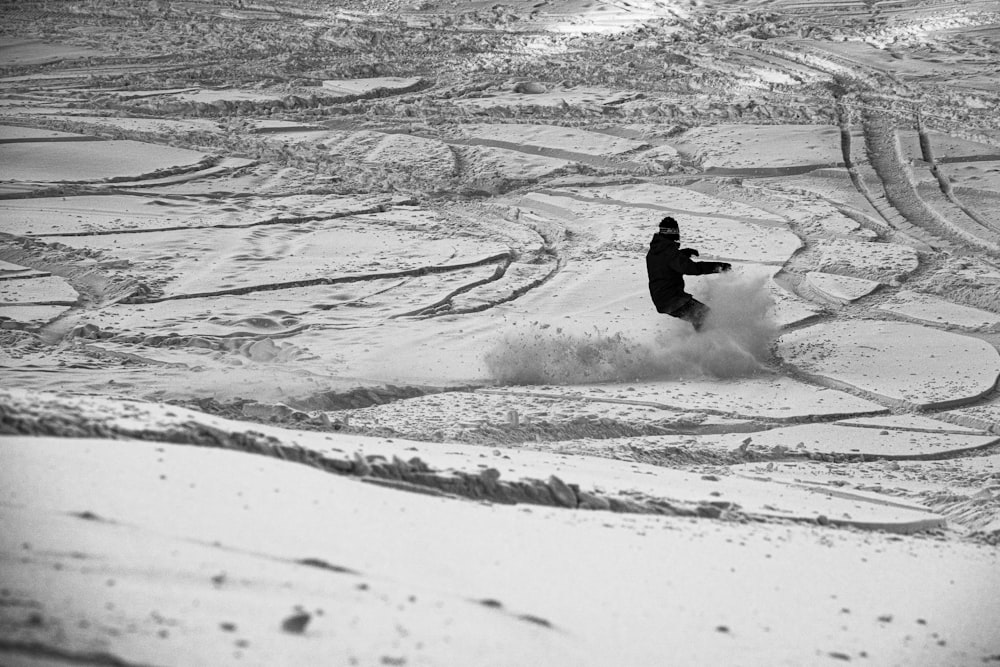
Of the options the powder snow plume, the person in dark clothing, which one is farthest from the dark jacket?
the powder snow plume

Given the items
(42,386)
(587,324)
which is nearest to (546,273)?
(587,324)

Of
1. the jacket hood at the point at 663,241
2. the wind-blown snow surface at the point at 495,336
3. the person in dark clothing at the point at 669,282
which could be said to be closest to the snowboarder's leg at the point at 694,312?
the person in dark clothing at the point at 669,282

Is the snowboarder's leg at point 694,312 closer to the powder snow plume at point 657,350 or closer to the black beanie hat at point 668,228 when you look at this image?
the powder snow plume at point 657,350

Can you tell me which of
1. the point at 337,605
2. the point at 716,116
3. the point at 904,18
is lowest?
the point at 337,605

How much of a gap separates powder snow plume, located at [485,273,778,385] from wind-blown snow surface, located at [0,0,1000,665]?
27 mm

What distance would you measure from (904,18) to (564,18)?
5.17 metres

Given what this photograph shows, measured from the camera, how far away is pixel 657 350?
7387mm

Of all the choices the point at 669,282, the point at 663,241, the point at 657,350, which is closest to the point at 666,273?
the point at 669,282

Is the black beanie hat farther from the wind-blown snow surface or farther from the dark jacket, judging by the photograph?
the wind-blown snow surface

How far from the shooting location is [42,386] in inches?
248

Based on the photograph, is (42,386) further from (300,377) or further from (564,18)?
(564,18)

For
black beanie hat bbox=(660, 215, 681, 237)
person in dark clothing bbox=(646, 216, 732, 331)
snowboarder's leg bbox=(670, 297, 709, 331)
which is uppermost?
black beanie hat bbox=(660, 215, 681, 237)

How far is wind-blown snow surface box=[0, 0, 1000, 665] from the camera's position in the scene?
2.93 metres

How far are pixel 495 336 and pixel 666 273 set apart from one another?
1262 millimetres
